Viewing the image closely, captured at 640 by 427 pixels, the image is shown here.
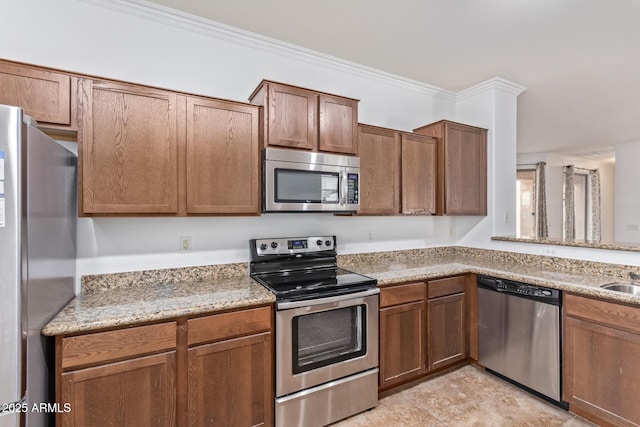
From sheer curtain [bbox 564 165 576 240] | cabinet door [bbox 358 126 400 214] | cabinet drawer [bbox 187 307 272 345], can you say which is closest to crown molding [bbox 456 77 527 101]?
cabinet door [bbox 358 126 400 214]

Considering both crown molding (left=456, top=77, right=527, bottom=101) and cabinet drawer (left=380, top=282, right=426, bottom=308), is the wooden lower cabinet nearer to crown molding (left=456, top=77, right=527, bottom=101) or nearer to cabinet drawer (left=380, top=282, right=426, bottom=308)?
cabinet drawer (left=380, top=282, right=426, bottom=308)

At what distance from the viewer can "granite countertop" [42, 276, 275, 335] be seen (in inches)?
56.1

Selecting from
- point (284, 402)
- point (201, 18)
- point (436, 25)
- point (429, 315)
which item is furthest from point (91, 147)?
point (429, 315)

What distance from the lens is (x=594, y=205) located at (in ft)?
22.5

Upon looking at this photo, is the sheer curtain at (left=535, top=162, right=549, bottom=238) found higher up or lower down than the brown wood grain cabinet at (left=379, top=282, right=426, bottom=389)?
higher up

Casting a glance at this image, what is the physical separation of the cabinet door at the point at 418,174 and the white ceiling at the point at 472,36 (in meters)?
0.75

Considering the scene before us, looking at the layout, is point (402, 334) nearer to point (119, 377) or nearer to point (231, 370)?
point (231, 370)

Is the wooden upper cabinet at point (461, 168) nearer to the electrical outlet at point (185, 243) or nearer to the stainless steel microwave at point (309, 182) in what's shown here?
the stainless steel microwave at point (309, 182)

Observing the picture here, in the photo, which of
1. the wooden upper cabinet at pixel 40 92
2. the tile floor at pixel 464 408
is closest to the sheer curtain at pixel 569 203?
the tile floor at pixel 464 408

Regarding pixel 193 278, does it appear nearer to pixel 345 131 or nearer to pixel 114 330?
pixel 114 330

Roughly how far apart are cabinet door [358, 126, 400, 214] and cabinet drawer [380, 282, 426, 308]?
2.18 feet

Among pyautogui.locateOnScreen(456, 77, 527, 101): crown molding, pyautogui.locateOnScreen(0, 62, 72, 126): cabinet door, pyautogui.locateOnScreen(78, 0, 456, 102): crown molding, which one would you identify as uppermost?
pyautogui.locateOnScreen(78, 0, 456, 102): crown molding

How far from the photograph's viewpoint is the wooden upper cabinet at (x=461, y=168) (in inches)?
116

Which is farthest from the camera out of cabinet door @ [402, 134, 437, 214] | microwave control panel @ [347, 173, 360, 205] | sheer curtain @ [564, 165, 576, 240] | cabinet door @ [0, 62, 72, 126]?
sheer curtain @ [564, 165, 576, 240]
